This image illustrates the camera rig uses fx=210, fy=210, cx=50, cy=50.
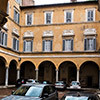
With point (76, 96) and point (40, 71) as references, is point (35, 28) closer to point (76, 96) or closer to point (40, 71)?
point (40, 71)

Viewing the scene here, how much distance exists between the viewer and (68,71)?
3447 centimetres

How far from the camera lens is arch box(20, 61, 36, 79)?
35250mm

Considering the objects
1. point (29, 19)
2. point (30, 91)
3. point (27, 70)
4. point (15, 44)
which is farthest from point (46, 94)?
point (27, 70)

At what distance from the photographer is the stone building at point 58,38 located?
30.5 metres

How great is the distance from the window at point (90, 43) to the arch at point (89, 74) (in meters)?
3.62

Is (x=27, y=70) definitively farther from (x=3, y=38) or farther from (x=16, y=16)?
(x=3, y=38)

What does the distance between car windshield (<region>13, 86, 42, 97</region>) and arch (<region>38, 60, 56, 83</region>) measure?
23861 mm

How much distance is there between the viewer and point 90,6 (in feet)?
103

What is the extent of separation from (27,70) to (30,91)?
25.7 metres

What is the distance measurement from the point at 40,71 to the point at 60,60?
5551 millimetres

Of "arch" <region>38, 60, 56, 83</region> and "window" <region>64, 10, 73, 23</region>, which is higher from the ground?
"window" <region>64, 10, 73, 23</region>

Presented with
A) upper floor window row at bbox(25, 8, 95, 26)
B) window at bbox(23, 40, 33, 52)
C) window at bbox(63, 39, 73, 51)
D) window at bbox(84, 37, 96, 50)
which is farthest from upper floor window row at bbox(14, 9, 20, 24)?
window at bbox(84, 37, 96, 50)

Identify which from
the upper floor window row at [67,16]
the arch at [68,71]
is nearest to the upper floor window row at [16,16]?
the upper floor window row at [67,16]

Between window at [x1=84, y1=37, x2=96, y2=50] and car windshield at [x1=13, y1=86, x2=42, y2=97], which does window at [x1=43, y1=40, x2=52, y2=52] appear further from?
car windshield at [x1=13, y1=86, x2=42, y2=97]
